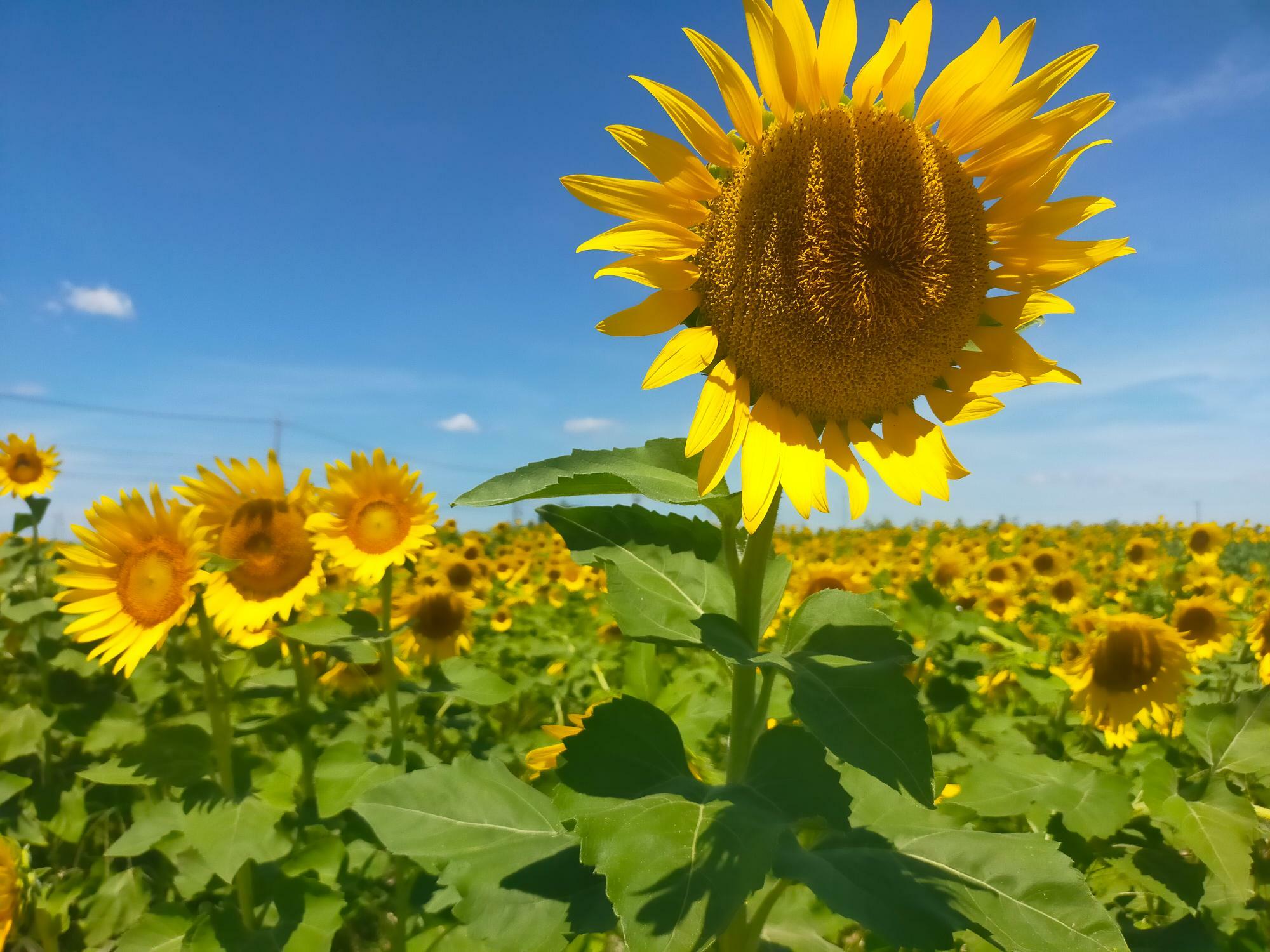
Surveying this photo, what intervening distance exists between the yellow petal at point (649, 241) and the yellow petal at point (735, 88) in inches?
9.5

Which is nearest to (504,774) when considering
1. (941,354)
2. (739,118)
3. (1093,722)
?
(941,354)

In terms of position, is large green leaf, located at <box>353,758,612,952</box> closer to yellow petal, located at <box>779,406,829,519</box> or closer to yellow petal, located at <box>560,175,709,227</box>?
yellow petal, located at <box>779,406,829,519</box>

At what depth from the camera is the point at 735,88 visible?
1578mm

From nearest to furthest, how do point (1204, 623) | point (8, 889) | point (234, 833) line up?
point (234, 833) < point (8, 889) < point (1204, 623)

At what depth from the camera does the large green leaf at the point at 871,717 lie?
129 cm

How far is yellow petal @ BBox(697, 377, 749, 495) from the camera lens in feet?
5.00

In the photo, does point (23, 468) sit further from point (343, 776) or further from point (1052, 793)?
point (1052, 793)

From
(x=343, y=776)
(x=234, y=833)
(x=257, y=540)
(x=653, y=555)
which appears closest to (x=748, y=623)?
(x=653, y=555)

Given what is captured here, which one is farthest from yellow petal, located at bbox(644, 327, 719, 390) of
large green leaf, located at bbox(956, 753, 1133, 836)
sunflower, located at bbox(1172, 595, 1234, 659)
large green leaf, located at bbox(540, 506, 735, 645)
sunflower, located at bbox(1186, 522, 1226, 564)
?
sunflower, located at bbox(1186, 522, 1226, 564)

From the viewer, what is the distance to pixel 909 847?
177 cm

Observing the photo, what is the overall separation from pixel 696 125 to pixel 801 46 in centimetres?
26

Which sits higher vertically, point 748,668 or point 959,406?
point 959,406

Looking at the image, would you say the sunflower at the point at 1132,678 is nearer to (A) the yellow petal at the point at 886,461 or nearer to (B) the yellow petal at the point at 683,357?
(A) the yellow petal at the point at 886,461

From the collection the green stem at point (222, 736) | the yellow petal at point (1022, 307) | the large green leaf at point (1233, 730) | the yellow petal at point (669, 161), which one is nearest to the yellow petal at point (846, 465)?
the yellow petal at point (1022, 307)
